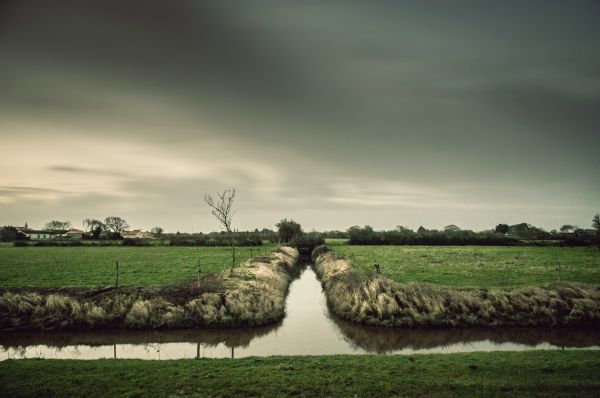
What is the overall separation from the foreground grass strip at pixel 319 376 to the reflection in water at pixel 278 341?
109 inches

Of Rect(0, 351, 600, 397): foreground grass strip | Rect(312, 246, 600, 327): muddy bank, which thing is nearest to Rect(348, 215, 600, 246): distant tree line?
Rect(312, 246, 600, 327): muddy bank

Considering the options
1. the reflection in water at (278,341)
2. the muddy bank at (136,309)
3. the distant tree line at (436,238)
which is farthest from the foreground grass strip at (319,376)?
the distant tree line at (436,238)

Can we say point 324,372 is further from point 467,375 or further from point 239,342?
point 239,342

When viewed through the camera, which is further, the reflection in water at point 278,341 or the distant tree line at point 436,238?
the distant tree line at point 436,238

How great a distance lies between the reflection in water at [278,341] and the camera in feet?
43.4

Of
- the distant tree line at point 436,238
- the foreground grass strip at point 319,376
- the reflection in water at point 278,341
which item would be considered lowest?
the reflection in water at point 278,341

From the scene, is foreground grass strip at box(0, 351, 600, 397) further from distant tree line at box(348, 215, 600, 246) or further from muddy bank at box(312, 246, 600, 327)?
distant tree line at box(348, 215, 600, 246)

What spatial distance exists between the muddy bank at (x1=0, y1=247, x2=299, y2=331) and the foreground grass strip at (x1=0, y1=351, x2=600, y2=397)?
553 centimetres

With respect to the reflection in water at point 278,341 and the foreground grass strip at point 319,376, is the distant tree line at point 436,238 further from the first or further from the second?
the foreground grass strip at point 319,376

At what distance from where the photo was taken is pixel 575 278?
26.1 meters

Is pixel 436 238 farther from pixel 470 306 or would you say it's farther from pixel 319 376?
pixel 319 376

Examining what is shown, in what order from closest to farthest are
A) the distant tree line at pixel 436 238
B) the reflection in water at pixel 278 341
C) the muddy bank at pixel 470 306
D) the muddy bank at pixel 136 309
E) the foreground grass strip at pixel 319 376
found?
the foreground grass strip at pixel 319 376
the reflection in water at pixel 278 341
the muddy bank at pixel 136 309
the muddy bank at pixel 470 306
the distant tree line at pixel 436 238

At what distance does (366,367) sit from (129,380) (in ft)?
19.8

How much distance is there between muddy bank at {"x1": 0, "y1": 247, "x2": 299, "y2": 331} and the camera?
1588 cm
